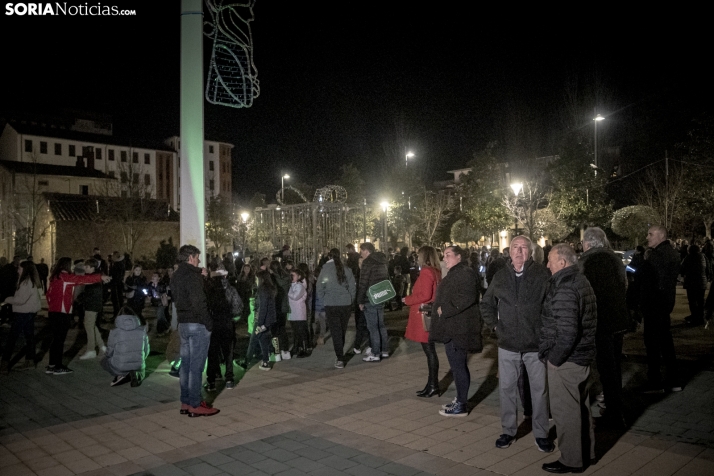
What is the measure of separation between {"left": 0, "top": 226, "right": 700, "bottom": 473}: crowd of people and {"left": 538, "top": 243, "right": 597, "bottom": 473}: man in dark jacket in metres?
0.01

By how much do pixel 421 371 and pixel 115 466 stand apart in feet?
16.2

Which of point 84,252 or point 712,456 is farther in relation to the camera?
point 84,252

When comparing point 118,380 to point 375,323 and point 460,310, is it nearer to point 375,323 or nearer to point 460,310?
point 375,323

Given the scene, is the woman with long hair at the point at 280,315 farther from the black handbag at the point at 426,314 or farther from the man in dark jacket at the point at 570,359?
the man in dark jacket at the point at 570,359

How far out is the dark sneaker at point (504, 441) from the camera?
5.61 meters

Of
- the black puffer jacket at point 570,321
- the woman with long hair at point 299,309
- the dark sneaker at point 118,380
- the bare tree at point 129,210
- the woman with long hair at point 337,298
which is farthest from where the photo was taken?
the bare tree at point 129,210

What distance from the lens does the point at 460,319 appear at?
6695mm

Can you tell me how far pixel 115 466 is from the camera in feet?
17.6

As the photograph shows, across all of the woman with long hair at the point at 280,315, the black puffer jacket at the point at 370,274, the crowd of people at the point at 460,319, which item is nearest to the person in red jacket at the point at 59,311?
the crowd of people at the point at 460,319

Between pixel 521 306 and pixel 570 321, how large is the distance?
656 millimetres

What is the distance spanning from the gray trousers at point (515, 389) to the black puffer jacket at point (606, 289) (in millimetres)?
1103

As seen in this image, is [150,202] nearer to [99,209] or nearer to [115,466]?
[99,209]

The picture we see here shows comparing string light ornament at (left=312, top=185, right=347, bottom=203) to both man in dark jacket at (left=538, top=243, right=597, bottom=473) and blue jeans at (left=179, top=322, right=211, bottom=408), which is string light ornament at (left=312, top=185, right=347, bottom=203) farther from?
man in dark jacket at (left=538, top=243, right=597, bottom=473)

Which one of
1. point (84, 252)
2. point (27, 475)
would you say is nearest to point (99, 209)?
point (84, 252)
